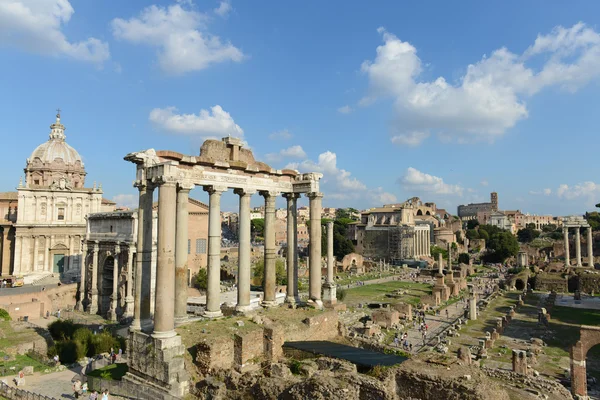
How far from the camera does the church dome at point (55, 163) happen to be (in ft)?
143

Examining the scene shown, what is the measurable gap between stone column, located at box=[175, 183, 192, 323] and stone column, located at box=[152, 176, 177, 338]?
164 centimetres

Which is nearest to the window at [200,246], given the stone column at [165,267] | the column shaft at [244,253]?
the column shaft at [244,253]

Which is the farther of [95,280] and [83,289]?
[83,289]

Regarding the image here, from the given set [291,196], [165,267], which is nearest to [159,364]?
[165,267]

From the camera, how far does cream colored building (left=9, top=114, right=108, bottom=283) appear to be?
129ft

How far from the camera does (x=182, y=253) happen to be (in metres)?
13.3

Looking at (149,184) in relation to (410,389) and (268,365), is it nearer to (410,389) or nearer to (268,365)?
(268,365)

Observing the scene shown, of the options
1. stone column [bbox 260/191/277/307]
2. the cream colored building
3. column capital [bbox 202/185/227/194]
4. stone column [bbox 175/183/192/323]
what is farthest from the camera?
the cream colored building

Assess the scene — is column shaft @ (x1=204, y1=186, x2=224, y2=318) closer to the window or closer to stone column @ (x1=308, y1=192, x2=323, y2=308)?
stone column @ (x1=308, y1=192, x2=323, y2=308)

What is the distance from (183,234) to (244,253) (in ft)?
9.93

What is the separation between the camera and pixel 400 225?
88938mm

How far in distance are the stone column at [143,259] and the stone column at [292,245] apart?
253 inches

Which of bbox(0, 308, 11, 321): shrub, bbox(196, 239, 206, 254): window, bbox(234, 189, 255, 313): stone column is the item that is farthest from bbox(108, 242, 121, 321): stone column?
bbox(234, 189, 255, 313): stone column

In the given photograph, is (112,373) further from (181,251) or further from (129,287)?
(129,287)
